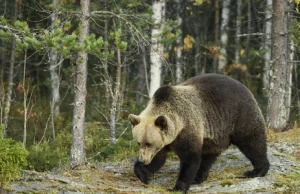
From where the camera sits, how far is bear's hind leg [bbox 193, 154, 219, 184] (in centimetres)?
888

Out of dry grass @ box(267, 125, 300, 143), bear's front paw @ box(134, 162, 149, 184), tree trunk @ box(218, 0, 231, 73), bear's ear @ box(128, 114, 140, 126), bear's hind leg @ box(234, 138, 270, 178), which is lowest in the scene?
bear's front paw @ box(134, 162, 149, 184)

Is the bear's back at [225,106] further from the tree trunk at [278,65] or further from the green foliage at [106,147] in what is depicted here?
the tree trunk at [278,65]

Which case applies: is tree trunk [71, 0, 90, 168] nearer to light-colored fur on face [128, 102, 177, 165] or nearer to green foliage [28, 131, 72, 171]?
green foliage [28, 131, 72, 171]

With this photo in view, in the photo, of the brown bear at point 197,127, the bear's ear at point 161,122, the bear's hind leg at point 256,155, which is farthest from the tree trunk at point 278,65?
the bear's ear at point 161,122

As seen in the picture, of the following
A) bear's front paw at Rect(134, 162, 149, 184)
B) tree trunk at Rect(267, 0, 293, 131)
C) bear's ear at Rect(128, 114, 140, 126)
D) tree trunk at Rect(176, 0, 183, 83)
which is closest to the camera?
bear's ear at Rect(128, 114, 140, 126)

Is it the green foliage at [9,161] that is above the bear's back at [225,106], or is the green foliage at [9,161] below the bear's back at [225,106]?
below

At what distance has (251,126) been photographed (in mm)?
9070

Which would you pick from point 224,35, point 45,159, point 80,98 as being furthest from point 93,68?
point 224,35

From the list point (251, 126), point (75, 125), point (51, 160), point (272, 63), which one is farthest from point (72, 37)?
point (272, 63)

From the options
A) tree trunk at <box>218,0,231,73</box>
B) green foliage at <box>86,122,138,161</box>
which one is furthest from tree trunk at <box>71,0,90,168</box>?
tree trunk at <box>218,0,231,73</box>

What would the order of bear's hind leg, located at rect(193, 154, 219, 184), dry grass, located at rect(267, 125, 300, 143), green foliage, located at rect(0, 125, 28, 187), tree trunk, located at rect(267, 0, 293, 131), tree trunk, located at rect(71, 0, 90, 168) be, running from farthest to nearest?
tree trunk, located at rect(267, 0, 293, 131)
dry grass, located at rect(267, 125, 300, 143)
tree trunk, located at rect(71, 0, 90, 168)
bear's hind leg, located at rect(193, 154, 219, 184)
green foliage, located at rect(0, 125, 28, 187)

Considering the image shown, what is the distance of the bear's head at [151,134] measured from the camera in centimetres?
800

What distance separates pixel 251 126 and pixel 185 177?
1.56 m

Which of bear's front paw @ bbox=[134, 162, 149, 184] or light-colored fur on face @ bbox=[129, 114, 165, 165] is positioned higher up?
light-colored fur on face @ bbox=[129, 114, 165, 165]
